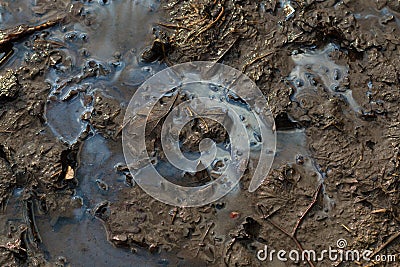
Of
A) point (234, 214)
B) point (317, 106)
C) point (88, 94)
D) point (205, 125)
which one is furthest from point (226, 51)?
point (234, 214)

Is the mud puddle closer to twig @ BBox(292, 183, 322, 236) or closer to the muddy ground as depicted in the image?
the muddy ground

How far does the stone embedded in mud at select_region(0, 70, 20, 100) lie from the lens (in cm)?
303

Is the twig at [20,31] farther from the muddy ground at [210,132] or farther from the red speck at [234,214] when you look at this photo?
the red speck at [234,214]

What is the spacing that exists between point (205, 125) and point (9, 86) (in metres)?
1.21

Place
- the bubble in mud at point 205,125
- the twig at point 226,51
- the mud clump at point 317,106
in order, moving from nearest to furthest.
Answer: the mud clump at point 317,106 < the bubble in mud at point 205,125 < the twig at point 226,51

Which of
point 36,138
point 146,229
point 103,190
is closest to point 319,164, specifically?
point 146,229

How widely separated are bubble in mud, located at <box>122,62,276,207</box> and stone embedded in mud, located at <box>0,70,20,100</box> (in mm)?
700

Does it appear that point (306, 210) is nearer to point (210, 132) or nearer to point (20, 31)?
point (210, 132)

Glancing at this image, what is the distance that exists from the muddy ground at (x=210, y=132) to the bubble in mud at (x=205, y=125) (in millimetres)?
57

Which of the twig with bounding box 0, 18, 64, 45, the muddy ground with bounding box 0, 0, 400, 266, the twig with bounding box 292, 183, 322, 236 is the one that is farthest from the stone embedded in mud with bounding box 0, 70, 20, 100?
the twig with bounding box 292, 183, 322, 236

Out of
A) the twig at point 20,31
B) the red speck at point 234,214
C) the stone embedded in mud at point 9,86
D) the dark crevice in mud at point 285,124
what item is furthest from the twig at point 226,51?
the stone embedded in mud at point 9,86

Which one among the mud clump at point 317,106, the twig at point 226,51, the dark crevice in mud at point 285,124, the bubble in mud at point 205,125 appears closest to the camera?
the mud clump at point 317,106

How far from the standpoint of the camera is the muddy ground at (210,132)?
109 inches

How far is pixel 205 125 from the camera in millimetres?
2943
